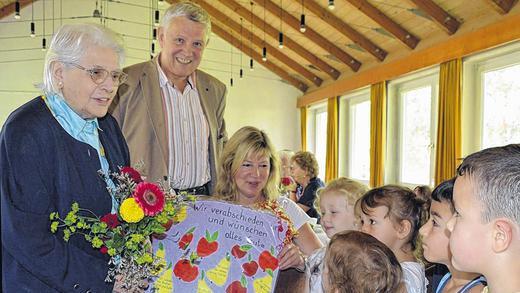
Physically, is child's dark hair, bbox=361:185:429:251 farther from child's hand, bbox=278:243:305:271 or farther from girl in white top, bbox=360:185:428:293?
child's hand, bbox=278:243:305:271

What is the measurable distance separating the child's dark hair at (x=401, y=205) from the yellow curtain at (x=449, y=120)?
13.8ft

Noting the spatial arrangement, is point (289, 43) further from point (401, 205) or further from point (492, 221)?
point (492, 221)

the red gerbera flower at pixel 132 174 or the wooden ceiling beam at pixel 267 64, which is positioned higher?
the wooden ceiling beam at pixel 267 64

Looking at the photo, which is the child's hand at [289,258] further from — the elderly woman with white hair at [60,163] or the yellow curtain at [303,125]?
the yellow curtain at [303,125]

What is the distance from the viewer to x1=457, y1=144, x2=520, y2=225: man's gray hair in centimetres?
108

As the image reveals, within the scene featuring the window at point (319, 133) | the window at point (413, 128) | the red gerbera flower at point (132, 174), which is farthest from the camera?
the window at point (319, 133)

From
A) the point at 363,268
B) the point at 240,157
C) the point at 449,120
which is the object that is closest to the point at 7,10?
the point at 449,120

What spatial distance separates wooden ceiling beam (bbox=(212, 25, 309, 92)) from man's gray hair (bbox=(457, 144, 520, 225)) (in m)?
10.4

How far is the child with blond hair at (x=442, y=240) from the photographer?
1776 millimetres

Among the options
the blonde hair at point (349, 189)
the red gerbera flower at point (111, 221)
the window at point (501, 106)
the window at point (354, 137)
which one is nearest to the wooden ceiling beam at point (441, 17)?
the window at point (501, 106)

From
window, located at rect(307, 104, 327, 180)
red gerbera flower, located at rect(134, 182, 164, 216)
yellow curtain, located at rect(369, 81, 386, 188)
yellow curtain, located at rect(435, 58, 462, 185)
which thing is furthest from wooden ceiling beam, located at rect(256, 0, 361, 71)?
red gerbera flower, located at rect(134, 182, 164, 216)

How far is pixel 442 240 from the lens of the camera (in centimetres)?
179

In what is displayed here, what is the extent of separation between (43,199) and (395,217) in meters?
1.48

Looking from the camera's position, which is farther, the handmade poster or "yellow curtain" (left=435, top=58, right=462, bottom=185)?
"yellow curtain" (left=435, top=58, right=462, bottom=185)
